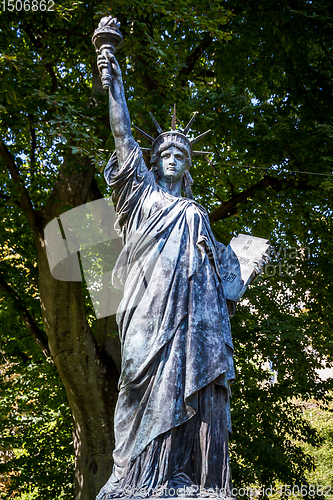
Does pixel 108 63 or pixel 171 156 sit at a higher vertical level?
pixel 108 63

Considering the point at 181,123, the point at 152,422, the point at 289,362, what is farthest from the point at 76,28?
the point at 152,422

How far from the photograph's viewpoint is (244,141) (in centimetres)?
1132

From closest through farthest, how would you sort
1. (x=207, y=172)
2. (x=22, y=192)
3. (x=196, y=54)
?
(x=22, y=192)
(x=196, y=54)
(x=207, y=172)

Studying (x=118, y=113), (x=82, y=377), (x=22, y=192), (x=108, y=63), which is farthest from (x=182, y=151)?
(x=22, y=192)

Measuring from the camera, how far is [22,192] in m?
10.3

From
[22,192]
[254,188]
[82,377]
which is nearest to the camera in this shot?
[82,377]

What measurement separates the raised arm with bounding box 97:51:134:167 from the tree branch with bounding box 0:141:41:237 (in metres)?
6.02

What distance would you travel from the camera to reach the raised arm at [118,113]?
169 inches

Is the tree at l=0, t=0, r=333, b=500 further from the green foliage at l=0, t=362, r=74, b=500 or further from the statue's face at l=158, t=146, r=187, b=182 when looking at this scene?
the statue's face at l=158, t=146, r=187, b=182

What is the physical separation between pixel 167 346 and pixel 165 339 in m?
0.05

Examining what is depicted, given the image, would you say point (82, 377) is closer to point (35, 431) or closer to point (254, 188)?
point (35, 431)

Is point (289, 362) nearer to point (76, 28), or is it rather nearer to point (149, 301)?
point (76, 28)

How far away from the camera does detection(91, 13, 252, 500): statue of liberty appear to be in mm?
3570

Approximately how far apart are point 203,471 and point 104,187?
9210mm
